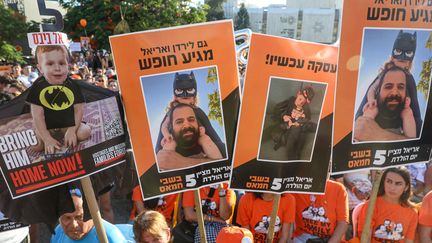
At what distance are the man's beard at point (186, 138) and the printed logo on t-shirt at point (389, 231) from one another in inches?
63.3

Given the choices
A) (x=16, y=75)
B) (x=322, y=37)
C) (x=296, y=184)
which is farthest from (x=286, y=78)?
(x=322, y=37)

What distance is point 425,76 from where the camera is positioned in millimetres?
2076

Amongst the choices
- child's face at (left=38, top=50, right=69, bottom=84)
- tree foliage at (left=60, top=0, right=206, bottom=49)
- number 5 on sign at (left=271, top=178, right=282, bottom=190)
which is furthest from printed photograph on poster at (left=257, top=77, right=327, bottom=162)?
tree foliage at (left=60, top=0, right=206, bottom=49)

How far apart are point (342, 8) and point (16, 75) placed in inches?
395

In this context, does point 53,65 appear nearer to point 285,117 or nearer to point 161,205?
point 285,117

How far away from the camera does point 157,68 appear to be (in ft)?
6.15

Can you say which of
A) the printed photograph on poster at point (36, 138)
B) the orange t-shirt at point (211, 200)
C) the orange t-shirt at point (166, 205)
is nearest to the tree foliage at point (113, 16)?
the orange t-shirt at point (166, 205)

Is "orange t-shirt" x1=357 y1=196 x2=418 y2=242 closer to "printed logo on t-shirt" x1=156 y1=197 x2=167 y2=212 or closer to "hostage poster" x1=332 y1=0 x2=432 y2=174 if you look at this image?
"hostage poster" x1=332 y1=0 x2=432 y2=174

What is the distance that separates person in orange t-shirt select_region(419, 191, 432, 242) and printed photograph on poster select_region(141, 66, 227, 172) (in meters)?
1.60

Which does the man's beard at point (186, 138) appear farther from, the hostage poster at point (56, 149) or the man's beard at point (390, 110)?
the man's beard at point (390, 110)

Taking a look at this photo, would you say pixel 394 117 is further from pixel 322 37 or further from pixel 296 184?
pixel 322 37

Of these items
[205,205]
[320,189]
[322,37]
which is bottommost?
[322,37]

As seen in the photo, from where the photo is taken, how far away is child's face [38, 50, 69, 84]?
1.71 m

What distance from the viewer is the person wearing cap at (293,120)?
202 centimetres
